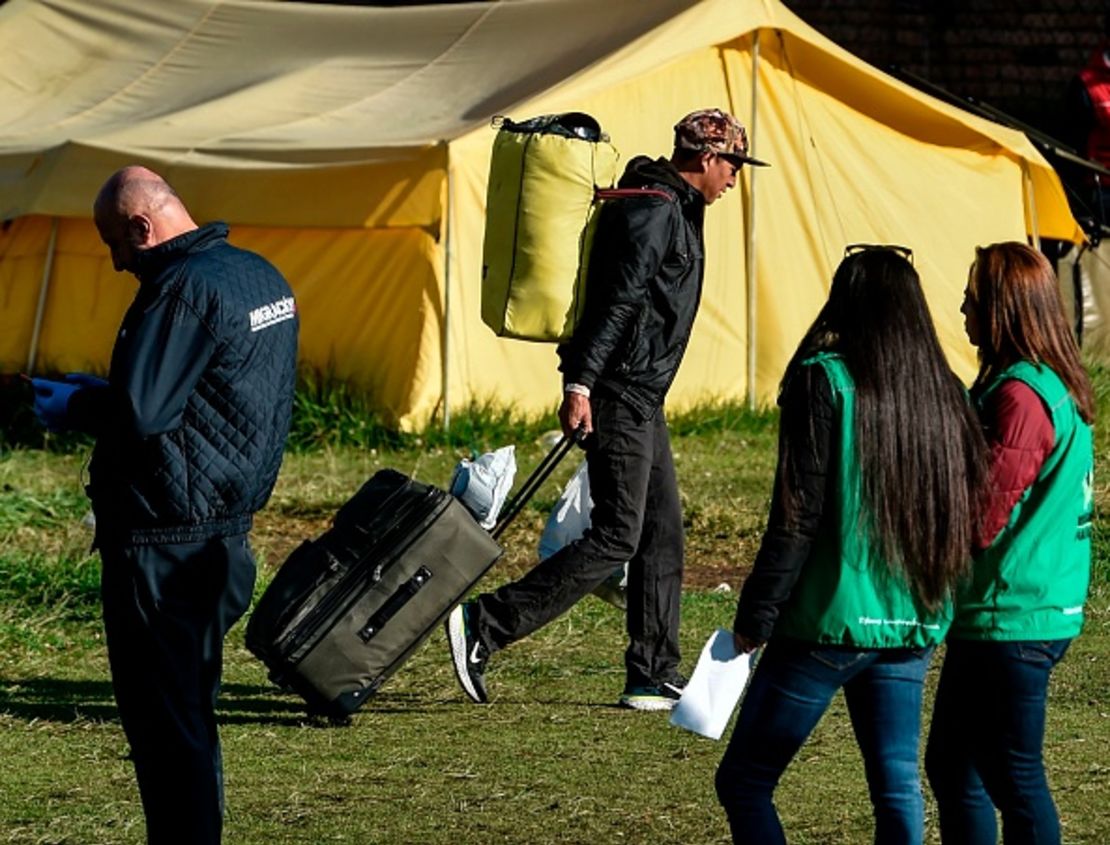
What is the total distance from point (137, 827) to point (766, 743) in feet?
6.66

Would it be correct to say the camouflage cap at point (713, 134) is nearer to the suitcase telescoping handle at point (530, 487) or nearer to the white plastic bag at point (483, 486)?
the suitcase telescoping handle at point (530, 487)

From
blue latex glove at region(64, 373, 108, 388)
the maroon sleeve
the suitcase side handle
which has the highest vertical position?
blue latex glove at region(64, 373, 108, 388)

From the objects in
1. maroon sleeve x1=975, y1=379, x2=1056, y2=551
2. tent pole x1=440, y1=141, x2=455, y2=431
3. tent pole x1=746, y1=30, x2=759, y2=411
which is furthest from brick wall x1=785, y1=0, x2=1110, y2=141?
maroon sleeve x1=975, y1=379, x2=1056, y2=551

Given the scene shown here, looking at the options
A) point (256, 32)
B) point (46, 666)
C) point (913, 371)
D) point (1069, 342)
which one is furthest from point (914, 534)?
point (256, 32)

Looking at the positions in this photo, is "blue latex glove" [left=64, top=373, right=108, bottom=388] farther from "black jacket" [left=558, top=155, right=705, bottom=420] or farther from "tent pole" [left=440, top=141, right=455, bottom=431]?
"tent pole" [left=440, top=141, right=455, bottom=431]

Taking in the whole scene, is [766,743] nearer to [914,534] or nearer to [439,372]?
[914,534]

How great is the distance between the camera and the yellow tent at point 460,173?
12.7 metres

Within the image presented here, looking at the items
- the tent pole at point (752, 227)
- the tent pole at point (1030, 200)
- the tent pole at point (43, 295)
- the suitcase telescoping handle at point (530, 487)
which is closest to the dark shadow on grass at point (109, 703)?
the suitcase telescoping handle at point (530, 487)

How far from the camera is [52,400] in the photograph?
187 inches

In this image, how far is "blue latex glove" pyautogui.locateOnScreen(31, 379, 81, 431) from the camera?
4.73 m

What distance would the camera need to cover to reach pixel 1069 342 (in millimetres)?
4613

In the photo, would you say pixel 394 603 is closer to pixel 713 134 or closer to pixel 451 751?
pixel 451 751

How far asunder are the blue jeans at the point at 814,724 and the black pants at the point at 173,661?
3.97 ft

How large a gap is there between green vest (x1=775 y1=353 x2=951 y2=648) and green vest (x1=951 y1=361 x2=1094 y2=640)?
153mm
